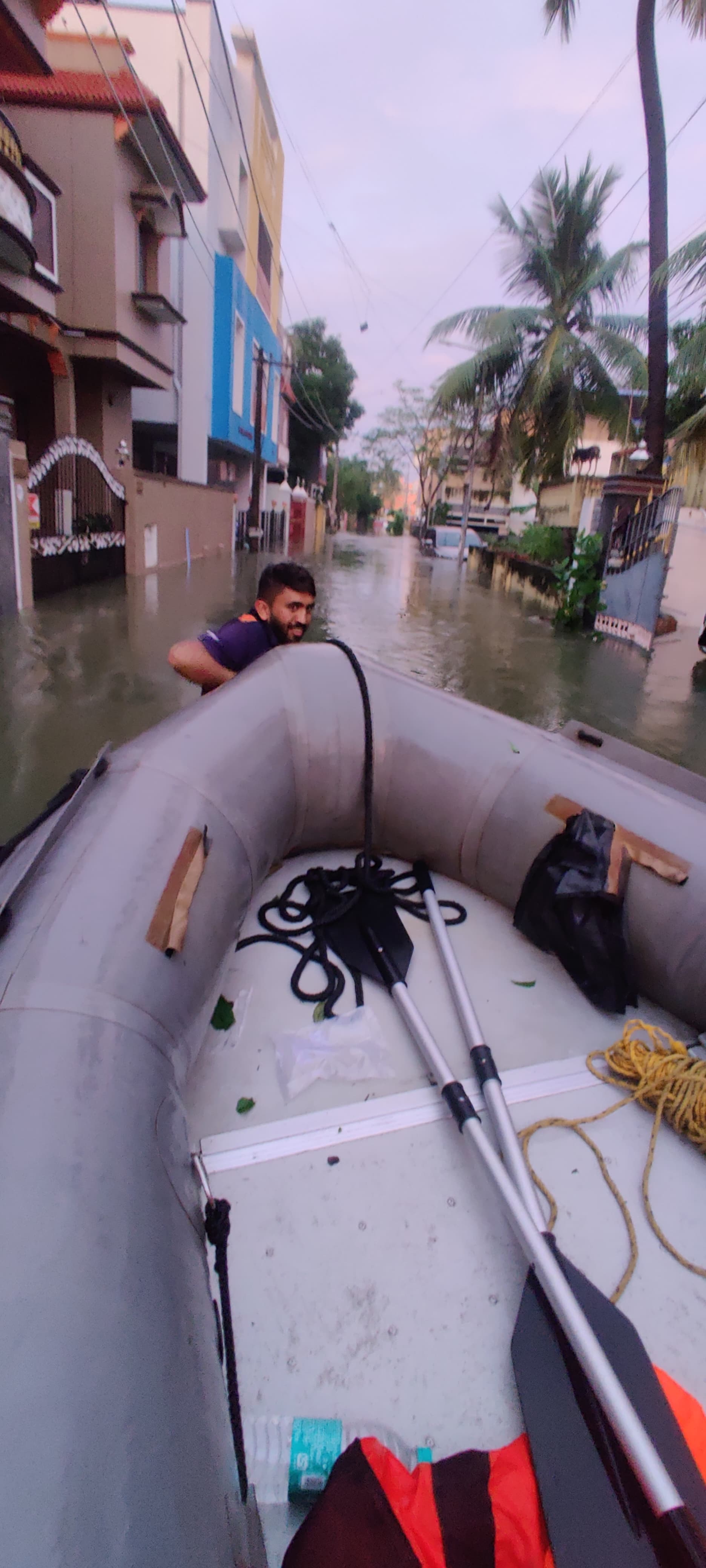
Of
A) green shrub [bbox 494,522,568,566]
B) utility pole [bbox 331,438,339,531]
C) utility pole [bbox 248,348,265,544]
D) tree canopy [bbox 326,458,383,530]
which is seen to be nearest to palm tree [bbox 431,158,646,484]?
green shrub [bbox 494,522,568,566]

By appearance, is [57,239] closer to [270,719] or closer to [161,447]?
[161,447]

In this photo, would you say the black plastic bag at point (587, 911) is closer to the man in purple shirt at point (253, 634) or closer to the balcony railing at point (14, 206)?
the man in purple shirt at point (253, 634)

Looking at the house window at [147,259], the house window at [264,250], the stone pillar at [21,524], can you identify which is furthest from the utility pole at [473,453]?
the stone pillar at [21,524]

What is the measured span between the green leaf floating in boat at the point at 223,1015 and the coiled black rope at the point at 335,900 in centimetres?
21

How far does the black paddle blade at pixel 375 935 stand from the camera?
8.07ft

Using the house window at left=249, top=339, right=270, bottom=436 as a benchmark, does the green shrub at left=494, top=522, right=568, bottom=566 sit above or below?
below

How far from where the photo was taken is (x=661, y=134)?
11391 mm

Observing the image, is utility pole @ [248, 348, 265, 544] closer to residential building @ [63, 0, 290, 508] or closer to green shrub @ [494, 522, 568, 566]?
residential building @ [63, 0, 290, 508]

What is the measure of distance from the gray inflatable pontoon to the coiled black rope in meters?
0.09

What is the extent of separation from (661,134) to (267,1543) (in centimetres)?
1595

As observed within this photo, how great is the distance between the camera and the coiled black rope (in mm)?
2441

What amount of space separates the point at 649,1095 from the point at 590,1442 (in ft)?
3.03

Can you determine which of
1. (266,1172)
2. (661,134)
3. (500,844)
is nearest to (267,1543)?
(266,1172)

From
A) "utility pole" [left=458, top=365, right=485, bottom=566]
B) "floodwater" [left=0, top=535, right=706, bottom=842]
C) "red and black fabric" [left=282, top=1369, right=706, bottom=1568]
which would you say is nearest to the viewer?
"red and black fabric" [left=282, top=1369, right=706, bottom=1568]
